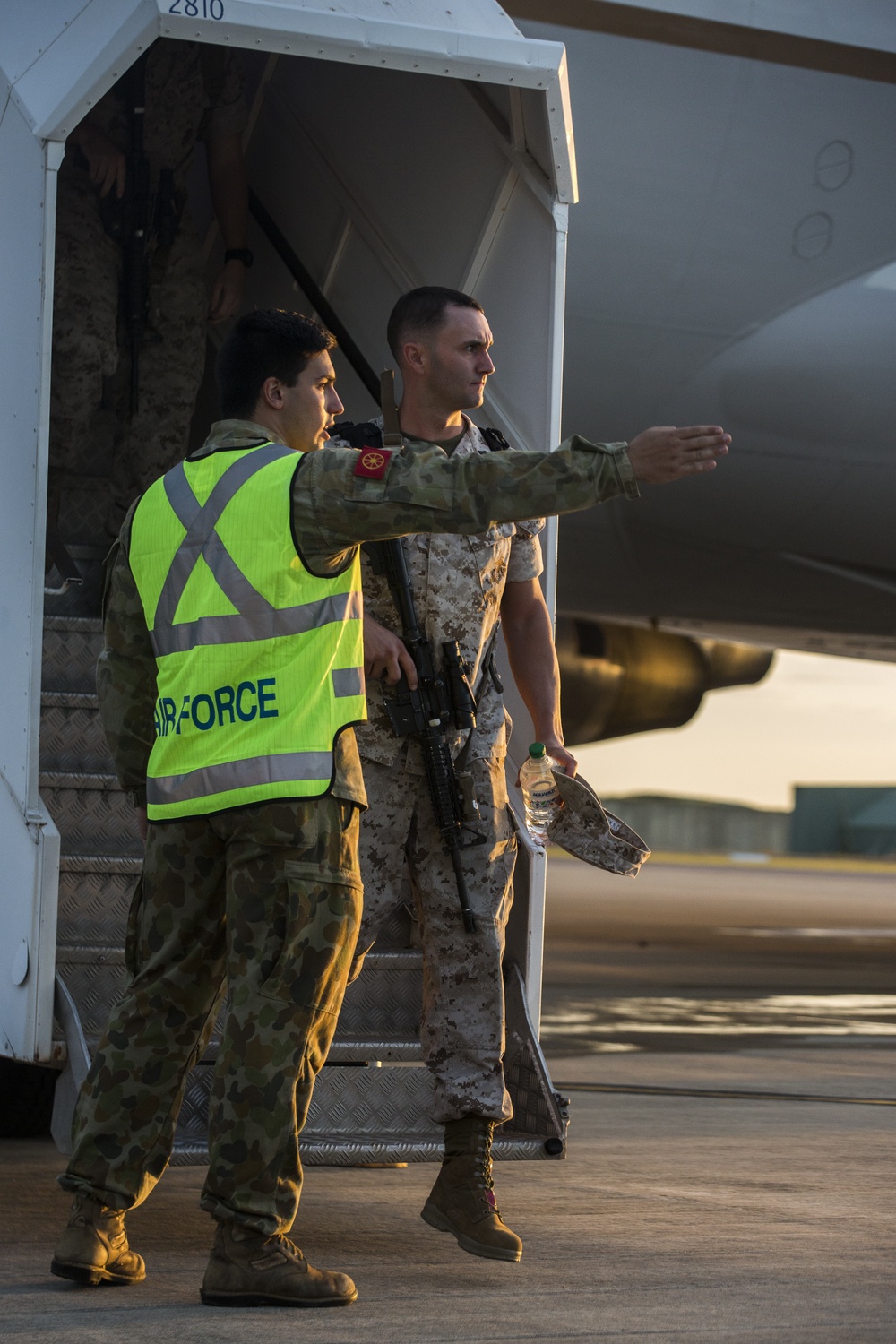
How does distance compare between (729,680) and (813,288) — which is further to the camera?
→ (729,680)

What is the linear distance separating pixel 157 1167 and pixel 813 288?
4.77 metres

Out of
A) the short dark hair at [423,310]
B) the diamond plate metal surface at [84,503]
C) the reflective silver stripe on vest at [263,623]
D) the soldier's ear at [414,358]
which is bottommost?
the reflective silver stripe on vest at [263,623]

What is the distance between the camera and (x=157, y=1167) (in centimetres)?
287

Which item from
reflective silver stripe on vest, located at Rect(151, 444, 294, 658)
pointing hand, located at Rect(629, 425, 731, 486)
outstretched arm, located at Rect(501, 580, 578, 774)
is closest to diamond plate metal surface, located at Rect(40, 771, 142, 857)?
outstretched arm, located at Rect(501, 580, 578, 774)

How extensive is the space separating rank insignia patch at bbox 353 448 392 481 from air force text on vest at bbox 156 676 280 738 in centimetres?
36

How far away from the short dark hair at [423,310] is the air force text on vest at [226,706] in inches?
38.4

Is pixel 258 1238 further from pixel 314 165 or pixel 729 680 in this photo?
pixel 729 680

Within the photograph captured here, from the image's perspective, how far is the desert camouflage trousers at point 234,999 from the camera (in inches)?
106

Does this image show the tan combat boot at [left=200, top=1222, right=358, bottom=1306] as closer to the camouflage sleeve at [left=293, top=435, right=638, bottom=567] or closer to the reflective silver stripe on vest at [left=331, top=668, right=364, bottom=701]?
the reflective silver stripe on vest at [left=331, top=668, right=364, bottom=701]

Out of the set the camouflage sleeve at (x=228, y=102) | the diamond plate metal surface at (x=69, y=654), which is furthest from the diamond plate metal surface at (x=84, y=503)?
the camouflage sleeve at (x=228, y=102)

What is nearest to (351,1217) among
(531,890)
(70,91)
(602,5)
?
(531,890)

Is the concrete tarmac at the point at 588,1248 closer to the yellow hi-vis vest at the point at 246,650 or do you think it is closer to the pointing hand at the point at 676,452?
the yellow hi-vis vest at the point at 246,650

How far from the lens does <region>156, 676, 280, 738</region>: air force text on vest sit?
108 inches

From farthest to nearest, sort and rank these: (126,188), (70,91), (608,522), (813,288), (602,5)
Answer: (608,522) < (813,288) < (602,5) < (126,188) < (70,91)
